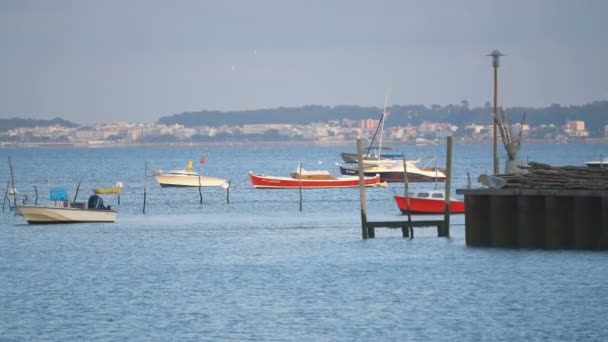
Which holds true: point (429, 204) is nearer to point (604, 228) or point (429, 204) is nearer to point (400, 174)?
point (604, 228)

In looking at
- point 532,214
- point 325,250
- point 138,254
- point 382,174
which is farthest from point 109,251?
point 382,174

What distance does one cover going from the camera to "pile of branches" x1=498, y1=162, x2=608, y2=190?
5241 centimetres

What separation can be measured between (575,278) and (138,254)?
23627 mm

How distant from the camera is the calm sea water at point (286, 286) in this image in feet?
128

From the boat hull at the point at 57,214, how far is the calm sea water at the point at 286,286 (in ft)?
2.05

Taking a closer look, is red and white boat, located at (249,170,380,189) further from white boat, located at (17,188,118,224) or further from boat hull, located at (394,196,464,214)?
white boat, located at (17,188,118,224)

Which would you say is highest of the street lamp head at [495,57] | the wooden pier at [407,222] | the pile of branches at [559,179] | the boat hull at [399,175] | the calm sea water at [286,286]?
the street lamp head at [495,57]

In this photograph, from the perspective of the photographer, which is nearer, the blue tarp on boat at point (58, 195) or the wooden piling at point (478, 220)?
the wooden piling at point (478, 220)

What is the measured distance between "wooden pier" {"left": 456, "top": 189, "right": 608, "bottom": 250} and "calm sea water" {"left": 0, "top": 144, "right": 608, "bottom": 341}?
688 millimetres

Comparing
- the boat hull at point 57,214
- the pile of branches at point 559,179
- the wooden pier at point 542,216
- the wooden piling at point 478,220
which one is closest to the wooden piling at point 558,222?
the wooden pier at point 542,216

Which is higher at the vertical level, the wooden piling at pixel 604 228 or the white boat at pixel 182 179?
the wooden piling at pixel 604 228

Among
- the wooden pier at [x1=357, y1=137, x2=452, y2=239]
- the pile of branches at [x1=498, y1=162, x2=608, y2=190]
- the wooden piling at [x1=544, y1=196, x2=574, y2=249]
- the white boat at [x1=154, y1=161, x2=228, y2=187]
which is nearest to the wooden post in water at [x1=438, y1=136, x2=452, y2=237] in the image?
the wooden pier at [x1=357, y1=137, x2=452, y2=239]

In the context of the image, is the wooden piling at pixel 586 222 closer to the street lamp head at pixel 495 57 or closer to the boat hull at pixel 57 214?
the street lamp head at pixel 495 57

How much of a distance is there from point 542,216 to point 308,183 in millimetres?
76101
